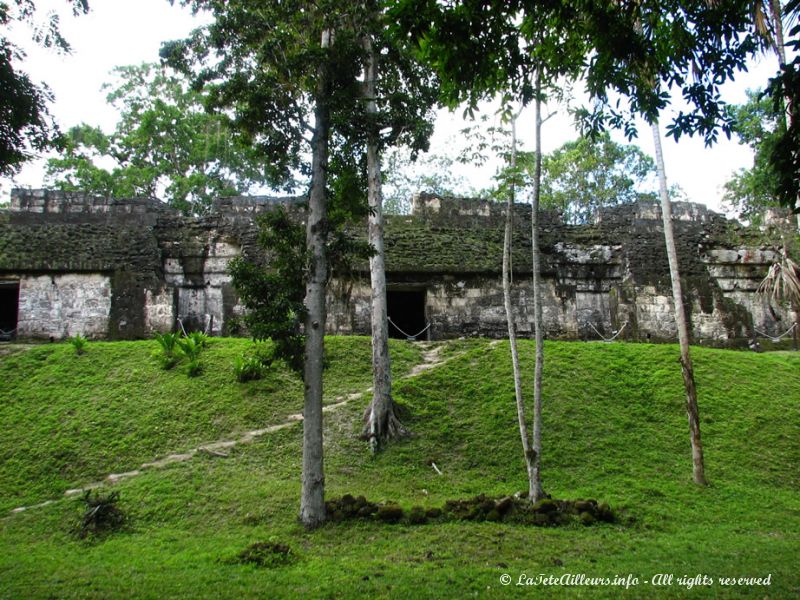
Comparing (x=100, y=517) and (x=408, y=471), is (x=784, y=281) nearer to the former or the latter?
(x=408, y=471)

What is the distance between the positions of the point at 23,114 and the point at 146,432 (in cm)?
498

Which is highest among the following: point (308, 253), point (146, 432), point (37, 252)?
point (37, 252)

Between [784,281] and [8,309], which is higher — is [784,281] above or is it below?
above

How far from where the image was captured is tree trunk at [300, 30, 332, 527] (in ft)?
22.1

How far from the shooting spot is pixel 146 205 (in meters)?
15.1

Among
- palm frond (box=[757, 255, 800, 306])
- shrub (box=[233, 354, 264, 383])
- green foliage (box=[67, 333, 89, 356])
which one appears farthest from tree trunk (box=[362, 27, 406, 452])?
palm frond (box=[757, 255, 800, 306])

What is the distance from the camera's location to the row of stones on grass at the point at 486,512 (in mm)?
6844

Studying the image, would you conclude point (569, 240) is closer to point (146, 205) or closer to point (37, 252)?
point (146, 205)

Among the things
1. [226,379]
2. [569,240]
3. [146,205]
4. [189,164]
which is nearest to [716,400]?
[569,240]

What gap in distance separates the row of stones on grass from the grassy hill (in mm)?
148

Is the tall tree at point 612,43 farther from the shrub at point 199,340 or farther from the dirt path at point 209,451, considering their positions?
the shrub at point 199,340

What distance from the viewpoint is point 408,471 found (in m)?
8.63

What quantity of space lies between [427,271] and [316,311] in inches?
298

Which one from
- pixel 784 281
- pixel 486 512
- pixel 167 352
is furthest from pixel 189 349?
pixel 784 281
